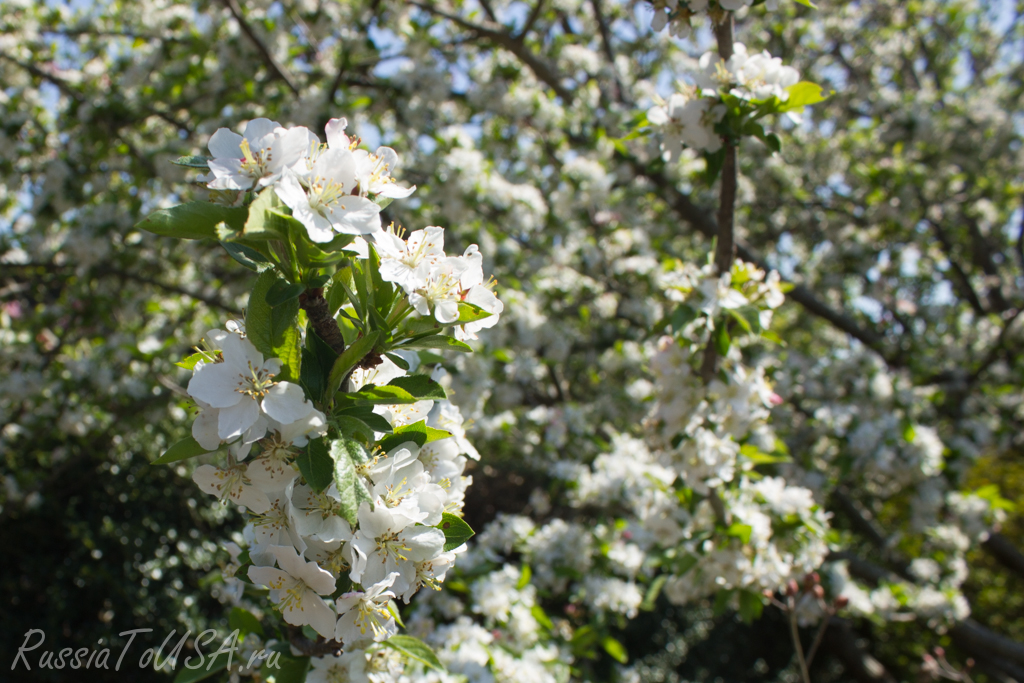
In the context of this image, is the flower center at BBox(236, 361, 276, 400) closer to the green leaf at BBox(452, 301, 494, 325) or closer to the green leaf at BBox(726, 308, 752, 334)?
the green leaf at BBox(452, 301, 494, 325)

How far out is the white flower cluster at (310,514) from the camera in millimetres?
882

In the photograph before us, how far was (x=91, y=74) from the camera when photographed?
13.0ft

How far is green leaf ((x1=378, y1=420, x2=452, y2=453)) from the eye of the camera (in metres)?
0.98

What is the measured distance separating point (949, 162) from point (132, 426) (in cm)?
619

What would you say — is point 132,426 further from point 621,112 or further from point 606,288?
point 621,112

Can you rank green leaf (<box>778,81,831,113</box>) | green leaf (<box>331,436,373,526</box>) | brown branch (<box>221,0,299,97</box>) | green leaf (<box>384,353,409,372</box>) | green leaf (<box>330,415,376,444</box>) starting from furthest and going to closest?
brown branch (<box>221,0,299,97</box>) → green leaf (<box>778,81,831,113</box>) → green leaf (<box>384,353,409,372</box>) → green leaf (<box>330,415,376,444</box>) → green leaf (<box>331,436,373,526</box>)

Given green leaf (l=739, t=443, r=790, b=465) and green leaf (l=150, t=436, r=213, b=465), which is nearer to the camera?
green leaf (l=150, t=436, r=213, b=465)

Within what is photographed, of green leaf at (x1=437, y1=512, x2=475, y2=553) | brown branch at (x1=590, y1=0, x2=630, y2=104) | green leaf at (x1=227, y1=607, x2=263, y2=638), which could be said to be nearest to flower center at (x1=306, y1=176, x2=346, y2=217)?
green leaf at (x1=437, y1=512, x2=475, y2=553)

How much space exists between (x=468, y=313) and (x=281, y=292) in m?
0.28

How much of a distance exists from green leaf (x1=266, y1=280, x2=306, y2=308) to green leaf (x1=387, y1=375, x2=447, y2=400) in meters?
0.24

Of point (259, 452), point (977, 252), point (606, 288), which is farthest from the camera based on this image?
point (977, 252)

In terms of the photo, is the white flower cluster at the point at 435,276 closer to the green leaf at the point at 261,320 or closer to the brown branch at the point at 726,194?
the green leaf at the point at 261,320

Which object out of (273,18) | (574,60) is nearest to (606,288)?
(574,60)

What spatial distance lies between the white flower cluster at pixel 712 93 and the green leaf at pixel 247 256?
3.95ft
